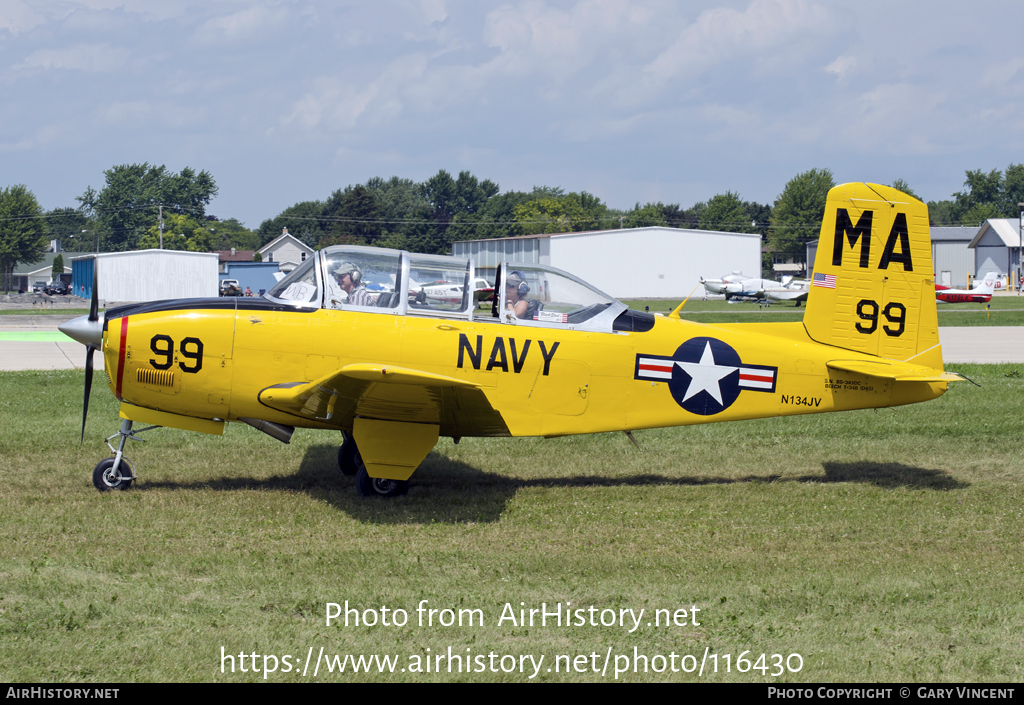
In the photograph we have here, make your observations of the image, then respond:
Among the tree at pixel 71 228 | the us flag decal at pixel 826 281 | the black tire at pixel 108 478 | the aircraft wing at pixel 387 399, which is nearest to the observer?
the aircraft wing at pixel 387 399

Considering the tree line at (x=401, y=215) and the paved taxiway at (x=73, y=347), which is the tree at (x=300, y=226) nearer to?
the tree line at (x=401, y=215)

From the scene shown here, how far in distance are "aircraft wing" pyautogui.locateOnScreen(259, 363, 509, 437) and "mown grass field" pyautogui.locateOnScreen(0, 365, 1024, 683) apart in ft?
2.77

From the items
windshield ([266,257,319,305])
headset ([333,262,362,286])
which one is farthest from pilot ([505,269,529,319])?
windshield ([266,257,319,305])

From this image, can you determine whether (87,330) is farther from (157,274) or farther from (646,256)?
(646,256)

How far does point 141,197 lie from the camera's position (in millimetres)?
115562

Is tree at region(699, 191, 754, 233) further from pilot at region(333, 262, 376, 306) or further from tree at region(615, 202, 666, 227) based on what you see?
pilot at region(333, 262, 376, 306)

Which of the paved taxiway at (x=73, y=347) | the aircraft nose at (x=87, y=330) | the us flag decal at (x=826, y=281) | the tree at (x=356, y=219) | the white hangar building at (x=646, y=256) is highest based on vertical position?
the tree at (x=356, y=219)

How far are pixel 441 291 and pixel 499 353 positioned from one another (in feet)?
2.69

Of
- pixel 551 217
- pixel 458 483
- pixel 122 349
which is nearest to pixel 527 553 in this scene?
pixel 458 483

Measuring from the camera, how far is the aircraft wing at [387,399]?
6.66 m

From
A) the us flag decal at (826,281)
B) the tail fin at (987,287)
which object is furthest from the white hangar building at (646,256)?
the us flag decal at (826,281)

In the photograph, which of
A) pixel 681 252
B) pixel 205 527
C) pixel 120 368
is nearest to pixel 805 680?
pixel 205 527
